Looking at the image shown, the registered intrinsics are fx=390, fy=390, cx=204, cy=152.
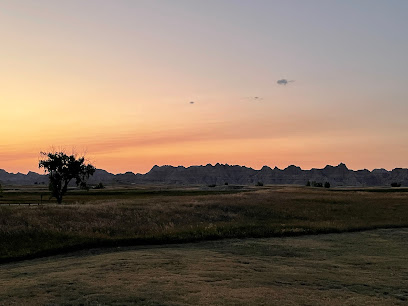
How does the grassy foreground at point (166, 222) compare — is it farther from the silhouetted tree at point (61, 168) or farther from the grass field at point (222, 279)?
the silhouetted tree at point (61, 168)

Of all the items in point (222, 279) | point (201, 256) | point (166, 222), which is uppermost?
point (166, 222)

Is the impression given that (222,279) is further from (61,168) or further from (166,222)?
(61,168)

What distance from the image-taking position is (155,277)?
18844 millimetres

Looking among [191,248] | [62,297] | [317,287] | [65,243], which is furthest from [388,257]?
[65,243]

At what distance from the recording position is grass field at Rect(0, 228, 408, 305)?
15344mm

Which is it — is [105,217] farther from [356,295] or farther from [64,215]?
[356,295]

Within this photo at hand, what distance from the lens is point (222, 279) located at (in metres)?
18.7

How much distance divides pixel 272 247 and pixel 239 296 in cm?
1676

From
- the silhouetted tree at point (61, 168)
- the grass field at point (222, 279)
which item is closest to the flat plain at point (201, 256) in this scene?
the grass field at point (222, 279)

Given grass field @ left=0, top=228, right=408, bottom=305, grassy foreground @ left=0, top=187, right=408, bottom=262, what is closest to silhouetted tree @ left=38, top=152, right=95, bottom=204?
grassy foreground @ left=0, top=187, right=408, bottom=262

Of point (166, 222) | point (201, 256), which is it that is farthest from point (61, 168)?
point (201, 256)

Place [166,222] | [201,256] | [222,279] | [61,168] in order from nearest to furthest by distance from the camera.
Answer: [222,279] → [201,256] → [166,222] → [61,168]

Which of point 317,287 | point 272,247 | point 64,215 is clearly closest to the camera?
point 317,287

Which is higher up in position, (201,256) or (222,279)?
(222,279)
